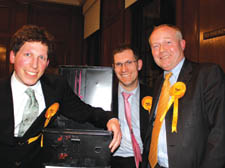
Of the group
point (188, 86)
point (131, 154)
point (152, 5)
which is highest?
point (152, 5)

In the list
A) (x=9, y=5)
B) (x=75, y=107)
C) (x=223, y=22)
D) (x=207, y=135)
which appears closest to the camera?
(x=207, y=135)

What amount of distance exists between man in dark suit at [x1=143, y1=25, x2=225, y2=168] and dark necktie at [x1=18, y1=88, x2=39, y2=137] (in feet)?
2.56

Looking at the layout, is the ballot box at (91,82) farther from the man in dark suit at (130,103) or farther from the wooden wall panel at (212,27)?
the wooden wall panel at (212,27)

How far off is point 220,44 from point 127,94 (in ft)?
2.87

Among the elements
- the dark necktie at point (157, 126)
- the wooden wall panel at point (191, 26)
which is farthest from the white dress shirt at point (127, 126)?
the wooden wall panel at point (191, 26)

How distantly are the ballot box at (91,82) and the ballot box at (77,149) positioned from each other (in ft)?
2.24

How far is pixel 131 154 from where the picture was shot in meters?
1.60

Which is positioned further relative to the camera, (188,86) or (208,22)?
(208,22)

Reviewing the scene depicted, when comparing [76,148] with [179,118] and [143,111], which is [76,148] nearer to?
[179,118]

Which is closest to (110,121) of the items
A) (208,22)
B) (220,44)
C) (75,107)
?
(75,107)

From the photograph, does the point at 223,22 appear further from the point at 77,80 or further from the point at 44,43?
the point at 44,43

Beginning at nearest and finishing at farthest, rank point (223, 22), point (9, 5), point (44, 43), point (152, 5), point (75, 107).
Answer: point (44, 43) → point (75, 107) → point (223, 22) → point (152, 5) → point (9, 5)

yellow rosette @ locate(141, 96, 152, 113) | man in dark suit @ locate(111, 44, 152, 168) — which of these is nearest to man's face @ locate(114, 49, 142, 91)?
man in dark suit @ locate(111, 44, 152, 168)

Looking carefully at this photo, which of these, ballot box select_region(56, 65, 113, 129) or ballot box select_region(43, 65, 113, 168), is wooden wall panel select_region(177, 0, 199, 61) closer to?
ballot box select_region(56, 65, 113, 129)
